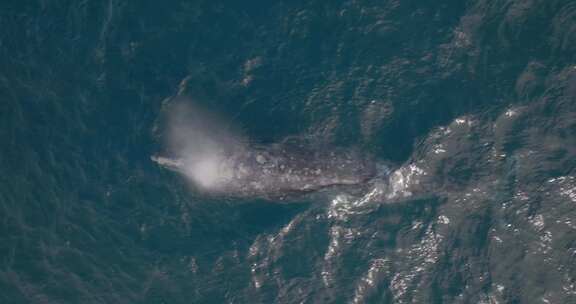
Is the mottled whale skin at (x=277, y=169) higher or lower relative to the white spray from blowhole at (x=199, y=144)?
lower

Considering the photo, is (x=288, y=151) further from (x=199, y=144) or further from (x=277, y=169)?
(x=199, y=144)

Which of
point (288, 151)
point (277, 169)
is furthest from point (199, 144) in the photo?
point (288, 151)

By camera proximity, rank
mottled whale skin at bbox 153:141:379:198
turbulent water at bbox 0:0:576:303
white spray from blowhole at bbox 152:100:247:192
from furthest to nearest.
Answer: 1. white spray from blowhole at bbox 152:100:247:192
2. mottled whale skin at bbox 153:141:379:198
3. turbulent water at bbox 0:0:576:303

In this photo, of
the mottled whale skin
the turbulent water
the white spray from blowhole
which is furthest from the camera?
the white spray from blowhole

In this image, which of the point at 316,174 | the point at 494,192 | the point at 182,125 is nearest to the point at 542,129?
the point at 494,192

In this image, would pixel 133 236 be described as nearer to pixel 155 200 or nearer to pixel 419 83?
pixel 155 200
